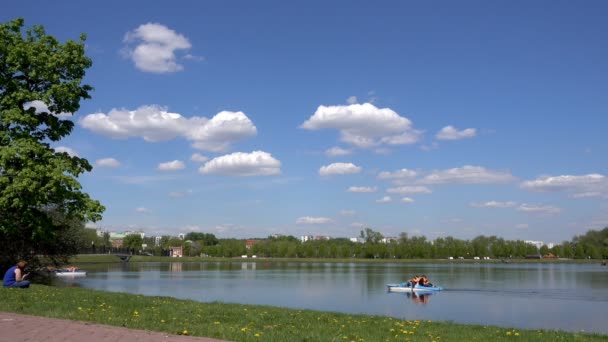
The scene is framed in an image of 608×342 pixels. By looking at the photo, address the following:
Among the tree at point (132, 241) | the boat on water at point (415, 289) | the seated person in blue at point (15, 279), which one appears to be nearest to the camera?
the seated person in blue at point (15, 279)

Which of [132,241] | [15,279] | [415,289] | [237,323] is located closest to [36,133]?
[15,279]

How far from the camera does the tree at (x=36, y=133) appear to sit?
994 inches

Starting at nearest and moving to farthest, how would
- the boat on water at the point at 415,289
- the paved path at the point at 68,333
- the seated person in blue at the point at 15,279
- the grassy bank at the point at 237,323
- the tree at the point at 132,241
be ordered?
the paved path at the point at 68,333, the grassy bank at the point at 237,323, the seated person in blue at the point at 15,279, the boat on water at the point at 415,289, the tree at the point at 132,241

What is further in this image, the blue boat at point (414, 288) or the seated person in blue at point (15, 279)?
the blue boat at point (414, 288)

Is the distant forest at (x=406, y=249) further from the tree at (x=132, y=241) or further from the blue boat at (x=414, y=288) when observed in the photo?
the blue boat at (x=414, y=288)

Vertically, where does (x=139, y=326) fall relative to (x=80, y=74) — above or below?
below

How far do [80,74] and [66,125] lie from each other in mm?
2773

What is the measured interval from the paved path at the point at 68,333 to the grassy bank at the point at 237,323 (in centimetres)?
70

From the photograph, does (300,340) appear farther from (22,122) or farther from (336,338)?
(22,122)

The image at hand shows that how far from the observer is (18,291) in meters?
19.4

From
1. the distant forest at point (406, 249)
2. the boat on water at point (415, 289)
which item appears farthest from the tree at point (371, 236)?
the boat on water at point (415, 289)

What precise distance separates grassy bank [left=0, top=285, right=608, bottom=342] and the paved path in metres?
0.70

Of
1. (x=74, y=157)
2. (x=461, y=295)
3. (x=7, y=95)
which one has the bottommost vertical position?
(x=461, y=295)

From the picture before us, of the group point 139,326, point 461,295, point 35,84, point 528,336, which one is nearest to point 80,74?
point 35,84
